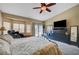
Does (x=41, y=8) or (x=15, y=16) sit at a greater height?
(x=41, y=8)

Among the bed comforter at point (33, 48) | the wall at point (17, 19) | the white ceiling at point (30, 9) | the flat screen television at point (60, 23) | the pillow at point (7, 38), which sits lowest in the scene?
the bed comforter at point (33, 48)

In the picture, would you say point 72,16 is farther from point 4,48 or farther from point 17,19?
point 4,48

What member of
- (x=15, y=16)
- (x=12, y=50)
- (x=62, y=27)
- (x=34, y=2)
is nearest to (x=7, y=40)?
(x=12, y=50)

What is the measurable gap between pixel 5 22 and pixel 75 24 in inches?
50.2

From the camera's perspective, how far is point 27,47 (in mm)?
2271

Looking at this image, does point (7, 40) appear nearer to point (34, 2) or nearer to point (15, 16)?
point (15, 16)

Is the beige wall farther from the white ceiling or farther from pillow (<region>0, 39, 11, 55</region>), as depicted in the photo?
pillow (<region>0, 39, 11, 55</region>)

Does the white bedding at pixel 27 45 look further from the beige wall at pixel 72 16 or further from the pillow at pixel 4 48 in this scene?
the beige wall at pixel 72 16

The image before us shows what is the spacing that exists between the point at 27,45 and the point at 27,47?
4cm

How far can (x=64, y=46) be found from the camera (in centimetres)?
228

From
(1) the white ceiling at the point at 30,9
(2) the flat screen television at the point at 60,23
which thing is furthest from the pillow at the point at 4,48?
(2) the flat screen television at the point at 60,23

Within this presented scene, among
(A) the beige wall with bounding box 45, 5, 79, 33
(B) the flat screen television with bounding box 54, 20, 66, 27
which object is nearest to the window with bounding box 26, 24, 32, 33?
(B) the flat screen television with bounding box 54, 20, 66, 27

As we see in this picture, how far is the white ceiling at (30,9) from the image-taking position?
7.48 ft

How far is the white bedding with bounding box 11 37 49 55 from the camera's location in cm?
225
